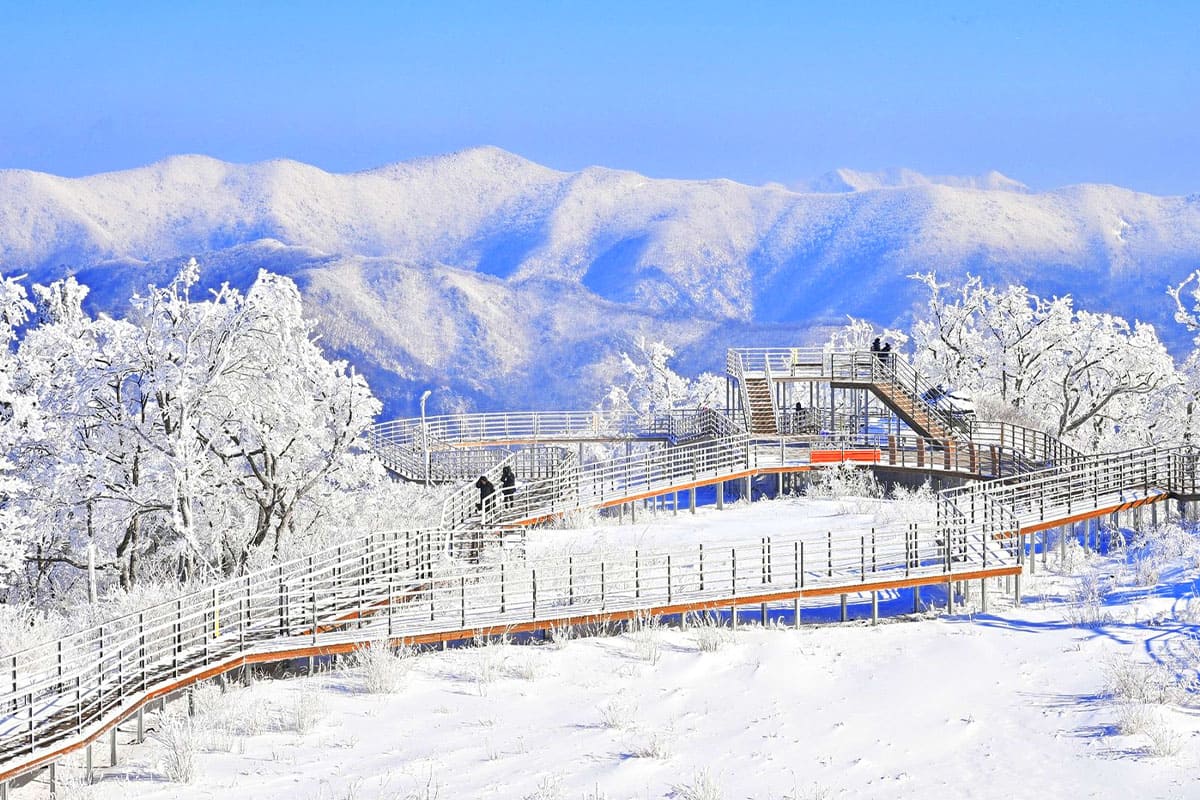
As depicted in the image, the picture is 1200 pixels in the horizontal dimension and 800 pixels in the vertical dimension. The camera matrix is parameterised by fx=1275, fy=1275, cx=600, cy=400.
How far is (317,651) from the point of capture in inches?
725

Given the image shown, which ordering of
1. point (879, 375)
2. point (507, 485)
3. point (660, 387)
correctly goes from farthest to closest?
point (660, 387) < point (879, 375) < point (507, 485)

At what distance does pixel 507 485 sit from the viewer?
29.6 m

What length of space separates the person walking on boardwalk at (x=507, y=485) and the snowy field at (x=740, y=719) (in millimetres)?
9370

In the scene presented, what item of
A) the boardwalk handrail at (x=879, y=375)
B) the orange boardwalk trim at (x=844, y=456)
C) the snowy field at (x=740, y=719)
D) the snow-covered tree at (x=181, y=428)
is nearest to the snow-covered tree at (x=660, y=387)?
the boardwalk handrail at (x=879, y=375)

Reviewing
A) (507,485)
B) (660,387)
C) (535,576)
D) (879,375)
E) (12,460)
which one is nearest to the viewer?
(535,576)

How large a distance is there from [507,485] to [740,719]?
562 inches

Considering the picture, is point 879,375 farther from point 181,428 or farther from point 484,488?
point 181,428

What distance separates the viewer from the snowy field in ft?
45.5

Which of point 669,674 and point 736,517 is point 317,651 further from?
point 736,517

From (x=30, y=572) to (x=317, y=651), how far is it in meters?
20.1

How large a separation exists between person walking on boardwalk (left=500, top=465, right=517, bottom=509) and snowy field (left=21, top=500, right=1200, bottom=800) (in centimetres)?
937

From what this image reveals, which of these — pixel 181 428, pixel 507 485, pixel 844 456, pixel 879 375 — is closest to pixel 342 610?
pixel 507 485

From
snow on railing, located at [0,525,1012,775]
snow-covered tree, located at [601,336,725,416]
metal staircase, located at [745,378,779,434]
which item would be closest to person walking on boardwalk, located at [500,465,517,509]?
snow on railing, located at [0,525,1012,775]

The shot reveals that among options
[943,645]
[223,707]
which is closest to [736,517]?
[943,645]
